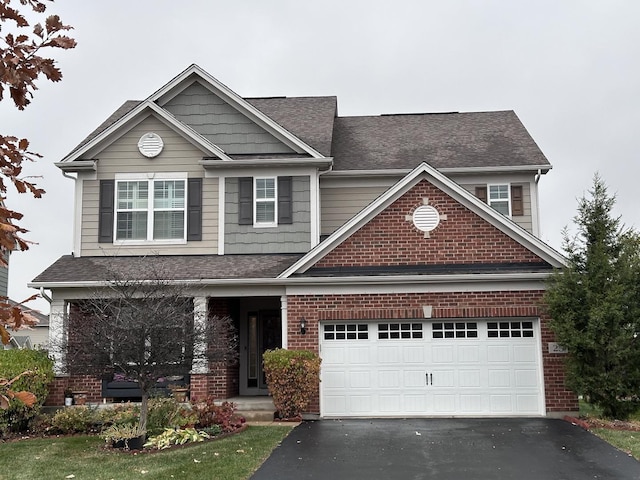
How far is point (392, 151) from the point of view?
1920 centimetres

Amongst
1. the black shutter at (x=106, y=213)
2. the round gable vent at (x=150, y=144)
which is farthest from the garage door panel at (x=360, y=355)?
the round gable vent at (x=150, y=144)

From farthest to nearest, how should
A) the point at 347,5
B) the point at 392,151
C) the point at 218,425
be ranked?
1. the point at 392,151
2. the point at 347,5
3. the point at 218,425

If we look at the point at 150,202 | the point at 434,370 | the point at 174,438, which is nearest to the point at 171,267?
the point at 150,202

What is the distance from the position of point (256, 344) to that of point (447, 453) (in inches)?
317

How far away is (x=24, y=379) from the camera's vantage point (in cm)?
1316

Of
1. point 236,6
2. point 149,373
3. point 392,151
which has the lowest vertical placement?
point 149,373

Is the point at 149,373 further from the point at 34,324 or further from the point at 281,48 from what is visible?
the point at 281,48

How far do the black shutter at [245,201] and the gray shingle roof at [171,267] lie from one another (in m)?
0.94

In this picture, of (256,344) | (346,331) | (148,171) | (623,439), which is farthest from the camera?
(256,344)

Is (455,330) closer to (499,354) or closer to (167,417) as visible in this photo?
(499,354)

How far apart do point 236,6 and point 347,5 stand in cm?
253

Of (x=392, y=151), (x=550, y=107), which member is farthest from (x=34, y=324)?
(x=550, y=107)

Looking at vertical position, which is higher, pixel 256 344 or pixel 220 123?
pixel 220 123

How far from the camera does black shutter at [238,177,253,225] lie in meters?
16.8
